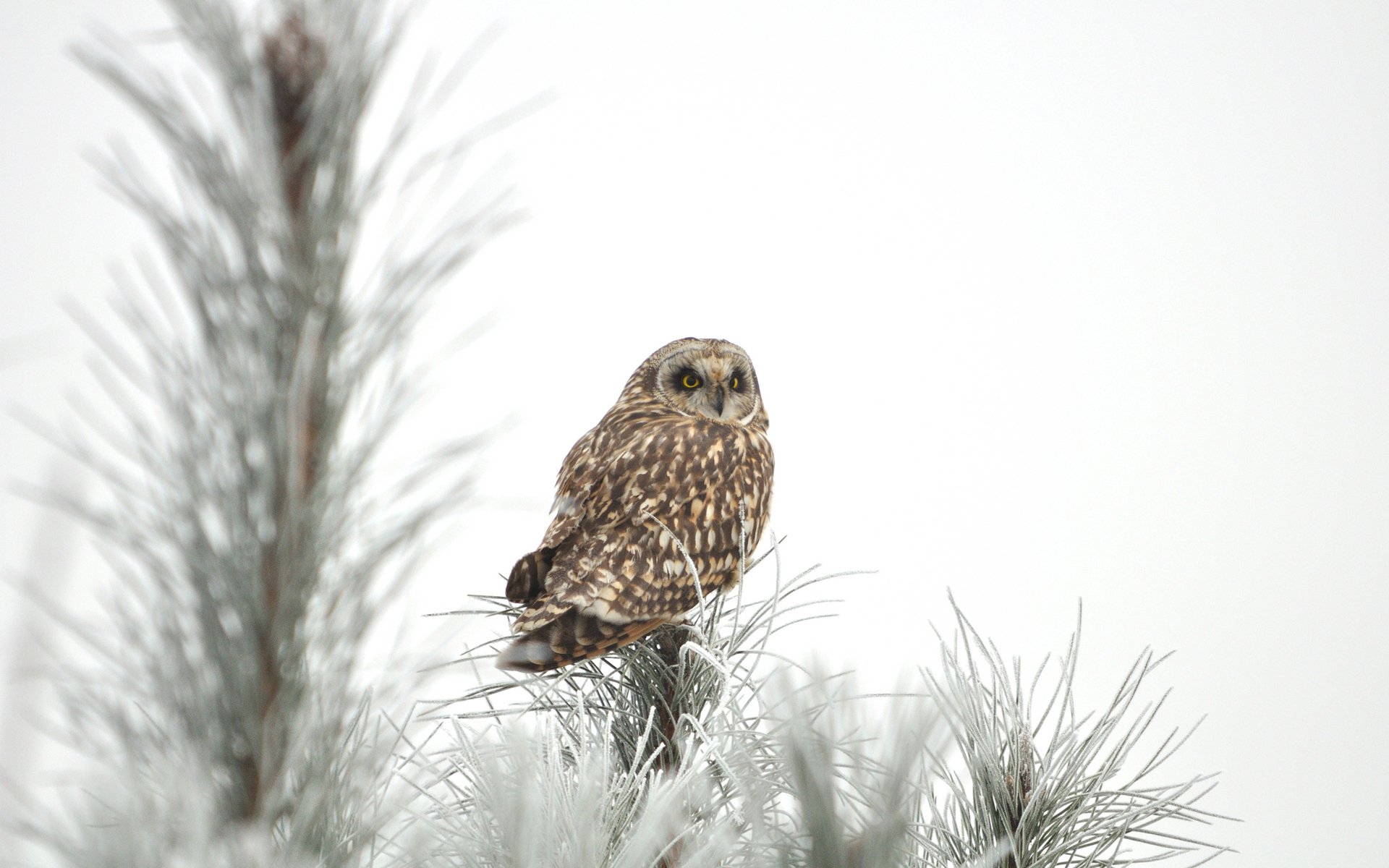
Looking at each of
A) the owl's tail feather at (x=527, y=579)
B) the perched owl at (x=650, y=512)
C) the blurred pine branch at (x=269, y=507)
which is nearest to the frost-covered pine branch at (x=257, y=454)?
the blurred pine branch at (x=269, y=507)

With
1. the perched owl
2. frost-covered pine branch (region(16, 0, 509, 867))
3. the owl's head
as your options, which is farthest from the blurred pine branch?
the owl's head

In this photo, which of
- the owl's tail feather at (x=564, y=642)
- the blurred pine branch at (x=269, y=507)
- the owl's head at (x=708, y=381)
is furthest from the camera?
the owl's head at (x=708, y=381)

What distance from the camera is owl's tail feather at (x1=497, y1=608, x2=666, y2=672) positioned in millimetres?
646

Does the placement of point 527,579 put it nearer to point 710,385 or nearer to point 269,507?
point 710,385

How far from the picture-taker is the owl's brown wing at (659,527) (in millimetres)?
680

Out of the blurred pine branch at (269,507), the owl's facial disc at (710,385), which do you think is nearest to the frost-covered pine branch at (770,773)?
the blurred pine branch at (269,507)

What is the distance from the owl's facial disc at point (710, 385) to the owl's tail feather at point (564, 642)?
351 millimetres

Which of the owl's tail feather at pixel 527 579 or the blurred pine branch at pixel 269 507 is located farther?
the owl's tail feather at pixel 527 579

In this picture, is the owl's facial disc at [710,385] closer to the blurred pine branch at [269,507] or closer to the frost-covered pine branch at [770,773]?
the frost-covered pine branch at [770,773]

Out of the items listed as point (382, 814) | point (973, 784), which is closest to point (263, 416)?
point (382, 814)

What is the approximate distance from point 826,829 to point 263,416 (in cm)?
19

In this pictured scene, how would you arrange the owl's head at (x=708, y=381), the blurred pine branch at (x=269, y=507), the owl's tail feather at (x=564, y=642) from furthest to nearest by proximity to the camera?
the owl's head at (x=708, y=381)
the owl's tail feather at (x=564, y=642)
the blurred pine branch at (x=269, y=507)

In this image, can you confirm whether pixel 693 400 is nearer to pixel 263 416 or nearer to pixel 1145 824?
pixel 1145 824

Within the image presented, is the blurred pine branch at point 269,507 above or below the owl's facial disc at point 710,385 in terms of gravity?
below
